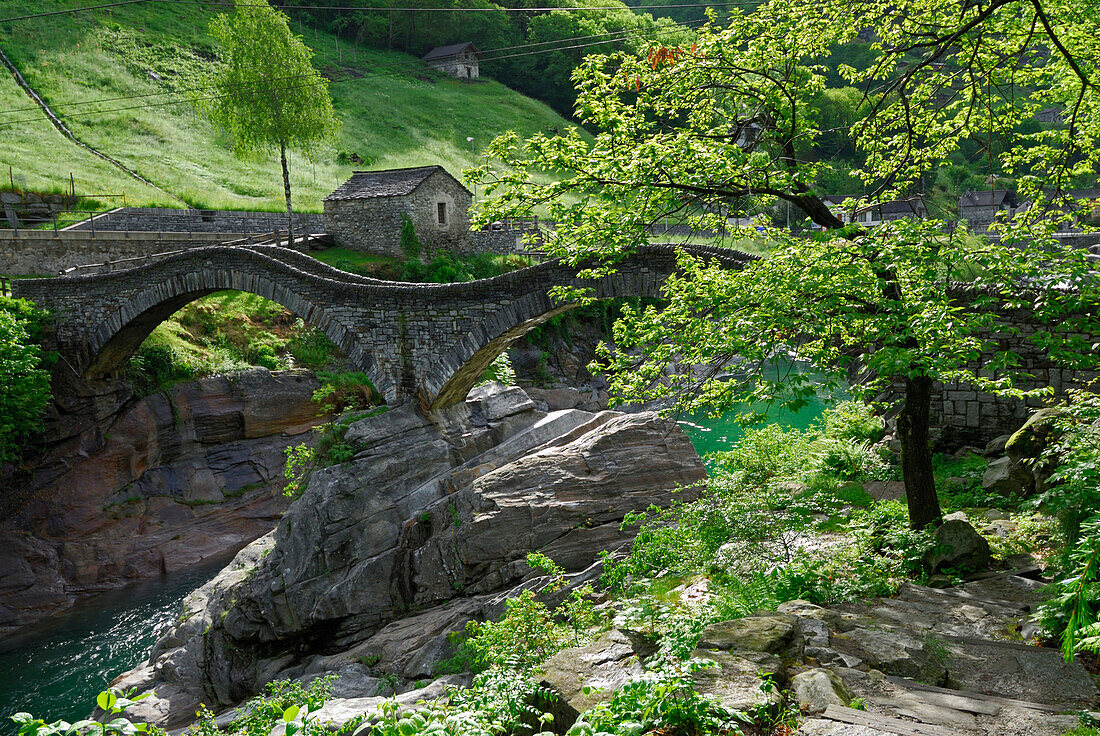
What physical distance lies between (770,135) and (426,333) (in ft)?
32.9

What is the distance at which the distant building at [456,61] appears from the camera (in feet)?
218

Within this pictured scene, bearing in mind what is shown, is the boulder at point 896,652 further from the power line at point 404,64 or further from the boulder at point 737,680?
the power line at point 404,64

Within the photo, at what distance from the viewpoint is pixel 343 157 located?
153 feet

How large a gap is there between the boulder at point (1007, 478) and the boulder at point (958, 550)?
6.45 ft

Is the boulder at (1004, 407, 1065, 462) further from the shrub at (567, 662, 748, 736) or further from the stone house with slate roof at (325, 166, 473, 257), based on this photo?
the stone house with slate roof at (325, 166, 473, 257)

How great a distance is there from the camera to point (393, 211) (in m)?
30.4

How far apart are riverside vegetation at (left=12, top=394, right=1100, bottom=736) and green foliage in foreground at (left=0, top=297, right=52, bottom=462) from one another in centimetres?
1355

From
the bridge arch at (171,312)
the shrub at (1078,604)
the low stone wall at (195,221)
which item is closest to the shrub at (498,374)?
the bridge arch at (171,312)

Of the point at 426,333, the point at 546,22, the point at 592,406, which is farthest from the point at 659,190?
the point at 546,22

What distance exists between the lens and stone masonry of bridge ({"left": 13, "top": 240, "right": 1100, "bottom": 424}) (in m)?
10.8

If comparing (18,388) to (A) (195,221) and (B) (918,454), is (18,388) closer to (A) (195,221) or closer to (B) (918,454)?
(A) (195,221)

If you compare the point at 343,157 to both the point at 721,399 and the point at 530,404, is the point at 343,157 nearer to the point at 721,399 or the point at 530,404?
the point at 530,404

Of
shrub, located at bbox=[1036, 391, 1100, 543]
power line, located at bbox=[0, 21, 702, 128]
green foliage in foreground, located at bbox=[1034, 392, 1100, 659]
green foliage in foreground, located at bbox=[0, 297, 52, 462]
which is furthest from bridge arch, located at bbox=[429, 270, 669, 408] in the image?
power line, located at bbox=[0, 21, 702, 128]

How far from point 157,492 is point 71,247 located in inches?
415
